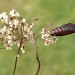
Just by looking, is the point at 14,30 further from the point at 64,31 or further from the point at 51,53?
the point at 51,53

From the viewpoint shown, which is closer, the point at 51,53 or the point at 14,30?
the point at 14,30

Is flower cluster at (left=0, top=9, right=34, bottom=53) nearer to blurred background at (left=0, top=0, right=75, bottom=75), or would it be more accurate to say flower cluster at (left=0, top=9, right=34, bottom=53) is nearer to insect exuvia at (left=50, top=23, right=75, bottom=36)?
insect exuvia at (left=50, top=23, right=75, bottom=36)

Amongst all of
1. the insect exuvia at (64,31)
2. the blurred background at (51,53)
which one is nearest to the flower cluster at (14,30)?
the insect exuvia at (64,31)

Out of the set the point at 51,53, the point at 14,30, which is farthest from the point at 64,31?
the point at 51,53

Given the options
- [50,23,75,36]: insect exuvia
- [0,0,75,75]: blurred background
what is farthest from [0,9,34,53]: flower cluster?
[0,0,75,75]: blurred background

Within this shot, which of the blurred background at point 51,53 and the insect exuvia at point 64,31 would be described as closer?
the insect exuvia at point 64,31

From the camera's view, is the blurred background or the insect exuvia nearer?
the insect exuvia

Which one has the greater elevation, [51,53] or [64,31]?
[64,31]

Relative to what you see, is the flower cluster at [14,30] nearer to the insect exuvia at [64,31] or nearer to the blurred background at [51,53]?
the insect exuvia at [64,31]

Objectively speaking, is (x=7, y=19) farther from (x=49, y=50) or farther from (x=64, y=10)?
(x=64, y=10)
